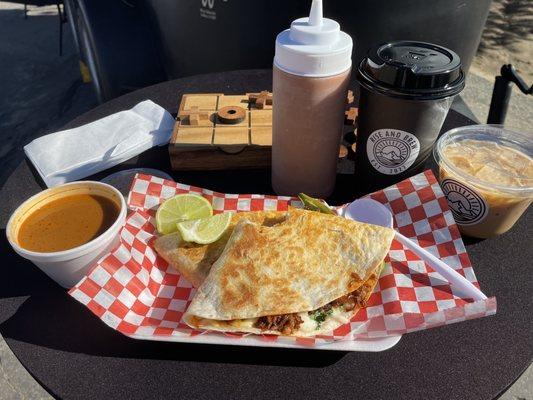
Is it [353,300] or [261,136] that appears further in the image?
[261,136]

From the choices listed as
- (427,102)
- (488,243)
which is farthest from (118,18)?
(488,243)

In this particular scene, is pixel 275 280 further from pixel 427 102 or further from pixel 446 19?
pixel 446 19

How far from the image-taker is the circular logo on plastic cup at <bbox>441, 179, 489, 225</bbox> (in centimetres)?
152

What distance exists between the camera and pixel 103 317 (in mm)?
1235

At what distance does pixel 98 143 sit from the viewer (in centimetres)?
199

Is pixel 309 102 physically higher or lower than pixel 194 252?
higher

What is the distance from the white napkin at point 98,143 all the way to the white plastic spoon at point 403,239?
101 cm

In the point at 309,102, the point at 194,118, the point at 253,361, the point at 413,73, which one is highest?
the point at 413,73

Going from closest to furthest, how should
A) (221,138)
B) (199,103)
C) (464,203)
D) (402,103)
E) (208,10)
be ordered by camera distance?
(402,103), (464,203), (221,138), (199,103), (208,10)

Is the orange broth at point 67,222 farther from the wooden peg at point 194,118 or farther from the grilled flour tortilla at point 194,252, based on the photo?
the wooden peg at point 194,118

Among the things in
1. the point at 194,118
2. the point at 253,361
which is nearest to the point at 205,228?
the point at 253,361

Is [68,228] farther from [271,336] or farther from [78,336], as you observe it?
[271,336]

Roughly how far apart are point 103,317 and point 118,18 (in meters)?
3.52

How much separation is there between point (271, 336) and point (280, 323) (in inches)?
2.1
